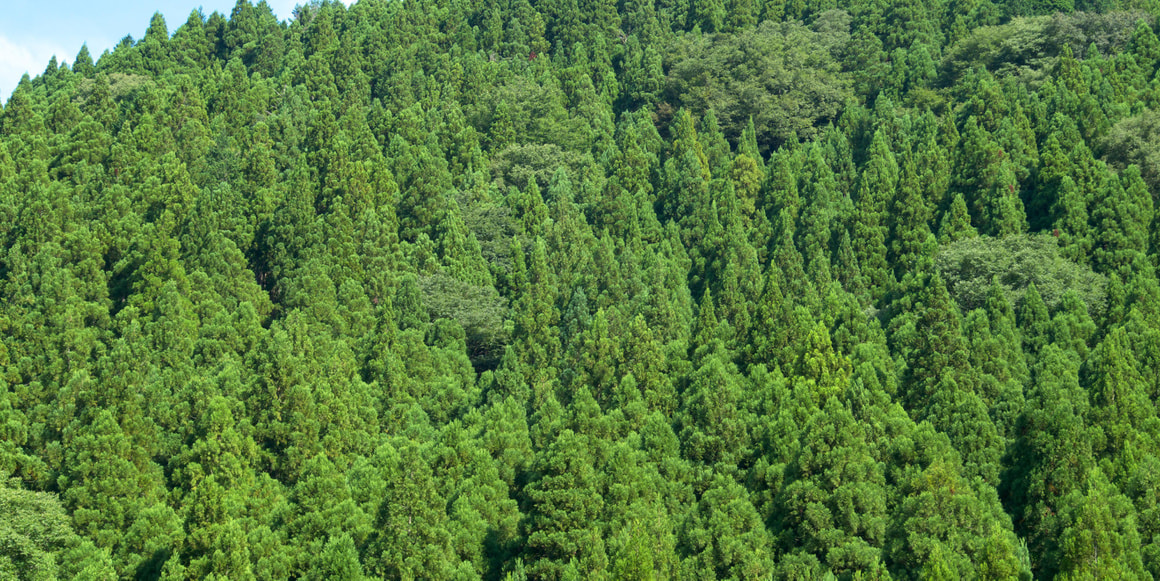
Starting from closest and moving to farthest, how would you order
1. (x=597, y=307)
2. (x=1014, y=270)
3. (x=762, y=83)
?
(x=1014, y=270) < (x=597, y=307) < (x=762, y=83)

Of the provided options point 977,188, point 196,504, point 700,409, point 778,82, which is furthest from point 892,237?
point 196,504

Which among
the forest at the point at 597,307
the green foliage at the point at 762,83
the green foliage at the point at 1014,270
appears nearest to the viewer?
the forest at the point at 597,307

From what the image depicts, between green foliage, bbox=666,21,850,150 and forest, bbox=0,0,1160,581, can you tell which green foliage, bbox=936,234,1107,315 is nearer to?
forest, bbox=0,0,1160,581

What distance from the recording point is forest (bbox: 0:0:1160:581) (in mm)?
39281

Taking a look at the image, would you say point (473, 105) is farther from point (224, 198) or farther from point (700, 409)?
point (700, 409)

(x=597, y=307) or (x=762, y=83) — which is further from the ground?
(x=762, y=83)

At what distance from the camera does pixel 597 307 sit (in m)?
59.2

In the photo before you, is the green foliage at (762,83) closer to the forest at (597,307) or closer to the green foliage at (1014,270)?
the forest at (597,307)

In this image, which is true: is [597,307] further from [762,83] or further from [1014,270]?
[762,83]

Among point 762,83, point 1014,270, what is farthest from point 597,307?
point 762,83

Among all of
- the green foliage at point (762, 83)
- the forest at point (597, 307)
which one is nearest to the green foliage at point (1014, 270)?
the forest at point (597, 307)

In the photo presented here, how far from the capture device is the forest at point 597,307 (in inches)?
1547

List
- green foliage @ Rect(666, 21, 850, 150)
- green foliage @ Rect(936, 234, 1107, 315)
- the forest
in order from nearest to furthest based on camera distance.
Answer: the forest, green foliage @ Rect(936, 234, 1107, 315), green foliage @ Rect(666, 21, 850, 150)

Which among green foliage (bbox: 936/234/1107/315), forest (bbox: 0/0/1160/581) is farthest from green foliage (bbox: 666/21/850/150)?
green foliage (bbox: 936/234/1107/315)
